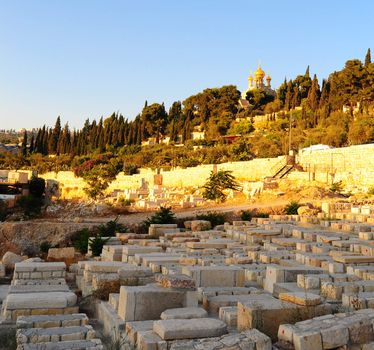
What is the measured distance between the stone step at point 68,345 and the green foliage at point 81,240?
33.4ft

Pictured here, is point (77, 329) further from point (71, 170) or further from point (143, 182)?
point (71, 170)

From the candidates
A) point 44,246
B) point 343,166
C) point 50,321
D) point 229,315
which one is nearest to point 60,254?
point 44,246

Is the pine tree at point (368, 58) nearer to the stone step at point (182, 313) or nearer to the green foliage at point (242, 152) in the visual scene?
the green foliage at point (242, 152)

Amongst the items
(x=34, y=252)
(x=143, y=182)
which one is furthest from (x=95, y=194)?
(x=34, y=252)

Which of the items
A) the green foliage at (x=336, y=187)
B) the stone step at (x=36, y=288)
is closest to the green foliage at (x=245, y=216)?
the green foliage at (x=336, y=187)

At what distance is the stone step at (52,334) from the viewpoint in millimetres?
4695

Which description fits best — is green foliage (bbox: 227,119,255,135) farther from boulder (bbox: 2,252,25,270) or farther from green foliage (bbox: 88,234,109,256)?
boulder (bbox: 2,252,25,270)

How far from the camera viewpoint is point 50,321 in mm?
5328

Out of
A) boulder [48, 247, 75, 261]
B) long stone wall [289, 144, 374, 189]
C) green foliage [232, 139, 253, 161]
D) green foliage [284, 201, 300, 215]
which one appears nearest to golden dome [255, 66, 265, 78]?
green foliage [232, 139, 253, 161]

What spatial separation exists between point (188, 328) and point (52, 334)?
4.99 ft

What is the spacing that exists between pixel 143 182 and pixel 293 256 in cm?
3316

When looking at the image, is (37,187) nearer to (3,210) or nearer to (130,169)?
(130,169)

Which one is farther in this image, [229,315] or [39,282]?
[39,282]

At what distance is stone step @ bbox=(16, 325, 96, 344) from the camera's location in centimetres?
470
